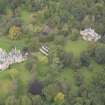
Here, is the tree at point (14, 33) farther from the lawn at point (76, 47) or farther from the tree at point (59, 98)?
the tree at point (59, 98)

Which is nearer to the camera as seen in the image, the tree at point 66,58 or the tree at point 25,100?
the tree at point 25,100

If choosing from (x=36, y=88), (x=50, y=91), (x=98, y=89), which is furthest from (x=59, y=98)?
(x=98, y=89)

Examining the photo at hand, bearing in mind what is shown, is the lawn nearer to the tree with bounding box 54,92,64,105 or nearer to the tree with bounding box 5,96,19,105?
the tree with bounding box 54,92,64,105

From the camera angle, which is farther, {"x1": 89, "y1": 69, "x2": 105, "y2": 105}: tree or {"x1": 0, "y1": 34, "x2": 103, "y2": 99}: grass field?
{"x1": 0, "y1": 34, "x2": 103, "y2": 99}: grass field

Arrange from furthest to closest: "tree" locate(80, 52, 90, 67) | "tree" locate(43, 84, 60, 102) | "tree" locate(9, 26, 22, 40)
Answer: "tree" locate(9, 26, 22, 40)
"tree" locate(80, 52, 90, 67)
"tree" locate(43, 84, 60, 102)

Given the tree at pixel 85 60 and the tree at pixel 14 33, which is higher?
the tree at pixel 14 33

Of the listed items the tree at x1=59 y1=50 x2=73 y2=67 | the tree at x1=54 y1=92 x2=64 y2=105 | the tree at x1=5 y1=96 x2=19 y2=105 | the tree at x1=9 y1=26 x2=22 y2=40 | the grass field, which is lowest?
the tree at x1=54 y1=92 x2=64 y2=105

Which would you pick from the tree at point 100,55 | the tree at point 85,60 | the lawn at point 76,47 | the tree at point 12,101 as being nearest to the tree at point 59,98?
the tree at point 12,101

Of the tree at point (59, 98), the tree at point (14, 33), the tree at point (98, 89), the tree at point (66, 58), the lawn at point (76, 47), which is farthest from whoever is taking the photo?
the tree at point (14, 33)

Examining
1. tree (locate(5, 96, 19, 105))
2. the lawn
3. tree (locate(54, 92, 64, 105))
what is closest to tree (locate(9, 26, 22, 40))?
the lawn
